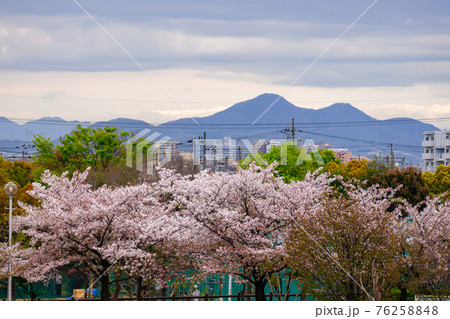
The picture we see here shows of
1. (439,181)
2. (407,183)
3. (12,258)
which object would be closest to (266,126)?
(439,181)

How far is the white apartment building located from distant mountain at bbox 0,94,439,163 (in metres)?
2.61

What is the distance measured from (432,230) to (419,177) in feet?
88.2

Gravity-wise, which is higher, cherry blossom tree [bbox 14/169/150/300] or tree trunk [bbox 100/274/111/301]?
cherry blossom tree [bbox 14/169/150/300]

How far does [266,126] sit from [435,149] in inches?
1693

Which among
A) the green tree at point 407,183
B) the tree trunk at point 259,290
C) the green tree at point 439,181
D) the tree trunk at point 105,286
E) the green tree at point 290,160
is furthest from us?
the green tree at point 439,181

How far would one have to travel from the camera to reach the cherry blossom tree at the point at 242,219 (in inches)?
687

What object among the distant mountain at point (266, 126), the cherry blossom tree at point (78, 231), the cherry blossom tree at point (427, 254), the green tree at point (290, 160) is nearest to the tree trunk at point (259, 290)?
the cherry blossom tree at point (427, 254)

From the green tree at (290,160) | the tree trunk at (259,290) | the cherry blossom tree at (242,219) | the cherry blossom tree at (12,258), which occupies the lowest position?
the tree trunk at (259,290)

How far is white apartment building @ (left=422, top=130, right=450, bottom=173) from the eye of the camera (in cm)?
9212

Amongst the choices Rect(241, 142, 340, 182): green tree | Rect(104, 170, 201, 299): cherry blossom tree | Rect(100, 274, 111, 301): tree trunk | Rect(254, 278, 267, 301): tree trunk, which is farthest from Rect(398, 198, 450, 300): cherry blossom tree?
Rect(241, 142, 340, 182): green tree

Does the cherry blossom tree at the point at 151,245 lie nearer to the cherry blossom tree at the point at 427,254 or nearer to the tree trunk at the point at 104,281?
the tree trunk at the point at 104,281

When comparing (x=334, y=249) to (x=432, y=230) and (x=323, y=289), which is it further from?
(x=432, y=230)

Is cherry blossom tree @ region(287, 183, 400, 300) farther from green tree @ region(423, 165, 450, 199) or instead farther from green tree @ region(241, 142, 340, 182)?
green tree @ region(423, 165, 450, 199)

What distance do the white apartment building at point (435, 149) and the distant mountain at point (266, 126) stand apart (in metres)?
2.61
